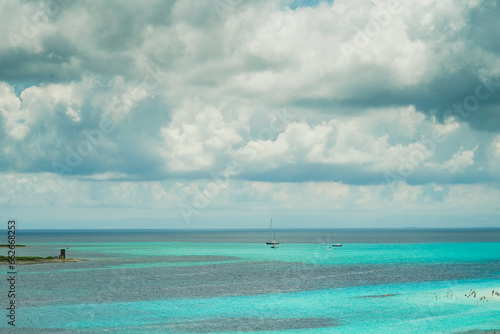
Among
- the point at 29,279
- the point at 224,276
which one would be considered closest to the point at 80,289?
the point at 29,279

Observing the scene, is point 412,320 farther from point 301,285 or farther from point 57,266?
point 57,266

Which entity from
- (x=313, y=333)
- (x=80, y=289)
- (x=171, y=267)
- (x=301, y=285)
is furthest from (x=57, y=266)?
(x=313, y=333)

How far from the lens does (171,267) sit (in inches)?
5187

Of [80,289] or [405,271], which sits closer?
[80,289]

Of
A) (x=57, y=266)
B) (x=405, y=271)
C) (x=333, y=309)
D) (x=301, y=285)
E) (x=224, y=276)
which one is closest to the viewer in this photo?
(x=333, y=309)

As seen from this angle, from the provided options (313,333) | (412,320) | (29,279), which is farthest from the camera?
(29,279)

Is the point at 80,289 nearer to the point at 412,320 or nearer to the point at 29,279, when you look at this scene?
the point at 29,279

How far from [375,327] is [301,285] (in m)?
38.5

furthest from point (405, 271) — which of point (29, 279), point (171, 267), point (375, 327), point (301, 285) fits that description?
point (29, 279)

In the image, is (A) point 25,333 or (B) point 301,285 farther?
(B) point 301,285

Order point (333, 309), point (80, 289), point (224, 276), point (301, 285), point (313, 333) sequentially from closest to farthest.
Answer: point (313, 333) < point (333, 309) < point (80, 289) < point (301, 285) < point (224, 276)

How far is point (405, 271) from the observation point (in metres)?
117

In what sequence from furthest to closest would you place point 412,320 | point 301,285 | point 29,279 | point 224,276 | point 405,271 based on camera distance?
1. point 405,271
2. point 224,276
3. point 29,279
4. point 301,285
5. point 412,320

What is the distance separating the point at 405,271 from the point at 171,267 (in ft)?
185
